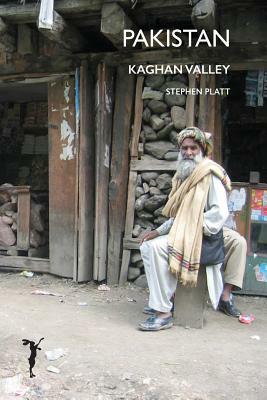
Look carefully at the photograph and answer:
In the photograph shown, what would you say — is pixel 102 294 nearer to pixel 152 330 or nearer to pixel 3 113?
pixel 152 330

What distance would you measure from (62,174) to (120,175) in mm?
739

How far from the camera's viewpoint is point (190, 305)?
3947 mm

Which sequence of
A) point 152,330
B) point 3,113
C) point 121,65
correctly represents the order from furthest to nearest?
1. point 3,113
2. point 121,65
3. point 152,330

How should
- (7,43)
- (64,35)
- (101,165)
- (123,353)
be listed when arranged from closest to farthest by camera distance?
(123,353)
(64,35)
(101,165)
(7,43)

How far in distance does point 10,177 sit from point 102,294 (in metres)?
3.81

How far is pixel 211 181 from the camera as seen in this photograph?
12.7ft

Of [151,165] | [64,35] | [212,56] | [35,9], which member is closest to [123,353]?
[151,165]

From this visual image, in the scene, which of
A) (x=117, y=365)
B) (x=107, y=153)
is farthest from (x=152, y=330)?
(x=107, y=153)

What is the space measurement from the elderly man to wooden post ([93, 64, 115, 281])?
1265 mm

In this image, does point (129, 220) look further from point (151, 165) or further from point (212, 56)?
point (212, 56)

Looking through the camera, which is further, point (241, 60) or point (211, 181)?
point (241, 60)

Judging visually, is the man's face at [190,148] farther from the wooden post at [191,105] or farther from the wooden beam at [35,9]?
the wooden beam at [35,9]

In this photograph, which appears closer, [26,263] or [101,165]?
[101,165]

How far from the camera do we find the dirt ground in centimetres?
280
